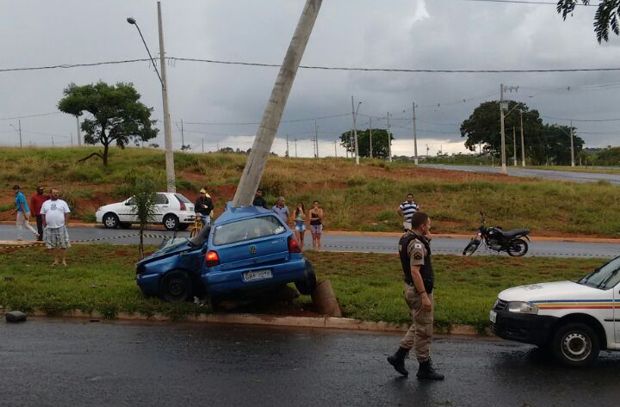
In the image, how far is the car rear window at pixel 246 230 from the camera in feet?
30.5

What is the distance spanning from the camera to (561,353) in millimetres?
7051

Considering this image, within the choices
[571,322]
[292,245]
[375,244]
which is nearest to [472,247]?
[375,244]

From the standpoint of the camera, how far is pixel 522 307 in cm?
720

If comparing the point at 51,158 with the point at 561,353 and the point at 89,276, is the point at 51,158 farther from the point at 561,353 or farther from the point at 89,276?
the point at 561,353

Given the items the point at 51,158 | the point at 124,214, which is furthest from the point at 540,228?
the point at 51,158

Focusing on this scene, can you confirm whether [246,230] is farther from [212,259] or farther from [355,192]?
[355,192]

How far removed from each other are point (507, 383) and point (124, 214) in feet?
69.5

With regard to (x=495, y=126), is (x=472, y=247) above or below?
→ below

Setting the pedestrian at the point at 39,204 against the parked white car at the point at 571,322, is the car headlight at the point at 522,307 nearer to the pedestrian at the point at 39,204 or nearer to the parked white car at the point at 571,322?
the parked white car at the point at 571,322

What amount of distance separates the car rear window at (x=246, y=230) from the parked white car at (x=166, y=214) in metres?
15.8

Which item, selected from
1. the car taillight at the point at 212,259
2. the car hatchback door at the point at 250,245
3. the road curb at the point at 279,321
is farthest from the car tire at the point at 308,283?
the car taillight at the point at 212,259

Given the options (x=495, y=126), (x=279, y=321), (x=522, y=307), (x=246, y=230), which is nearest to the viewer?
(x=522, y=307)

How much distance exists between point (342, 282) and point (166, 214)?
14768mm

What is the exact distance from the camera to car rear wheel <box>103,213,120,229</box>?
25578 millimetres
